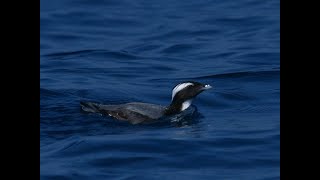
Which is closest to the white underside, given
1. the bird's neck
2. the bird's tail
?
the bird's neck

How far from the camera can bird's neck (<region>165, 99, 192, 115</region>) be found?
10.4 m

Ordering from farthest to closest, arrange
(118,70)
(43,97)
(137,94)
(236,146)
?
(118,70) → (137,94) → (43,97) → (236,146)

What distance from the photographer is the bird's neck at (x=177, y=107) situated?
34.0 feet

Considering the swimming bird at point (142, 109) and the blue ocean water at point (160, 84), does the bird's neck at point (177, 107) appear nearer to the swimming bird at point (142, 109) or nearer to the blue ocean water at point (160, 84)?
the swimming bird at point (142, 109)

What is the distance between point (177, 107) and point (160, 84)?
2.20 metres

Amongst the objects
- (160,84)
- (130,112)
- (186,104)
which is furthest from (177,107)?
(160,84)

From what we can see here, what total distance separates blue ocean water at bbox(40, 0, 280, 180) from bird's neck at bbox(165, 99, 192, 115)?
0.73ft

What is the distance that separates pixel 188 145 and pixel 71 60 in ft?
21.4

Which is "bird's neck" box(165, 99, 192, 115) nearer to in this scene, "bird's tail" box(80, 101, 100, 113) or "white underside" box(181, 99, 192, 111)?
"white underside" box(181, 99, 192, 111)

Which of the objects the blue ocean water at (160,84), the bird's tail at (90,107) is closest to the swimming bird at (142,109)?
the bird's tail at (90,107)
